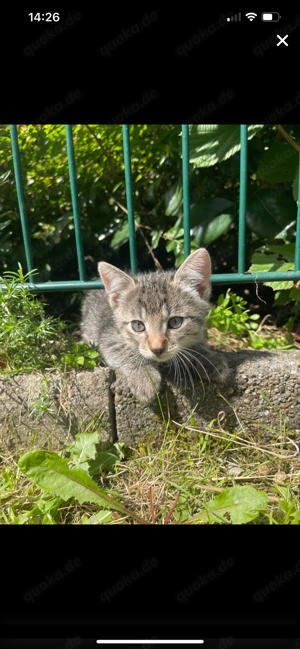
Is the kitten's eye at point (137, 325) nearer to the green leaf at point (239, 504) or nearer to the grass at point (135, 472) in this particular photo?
the grass at point (135, 472)

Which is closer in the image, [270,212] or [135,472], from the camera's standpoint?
[135,472]

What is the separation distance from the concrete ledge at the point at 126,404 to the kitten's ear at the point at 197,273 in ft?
1.57

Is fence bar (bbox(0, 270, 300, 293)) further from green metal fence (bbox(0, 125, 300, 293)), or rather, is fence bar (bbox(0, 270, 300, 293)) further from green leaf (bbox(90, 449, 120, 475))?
green leaf (bbox(90, 449, 120, 475))

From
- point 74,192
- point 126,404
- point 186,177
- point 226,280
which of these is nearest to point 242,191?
point 186,177

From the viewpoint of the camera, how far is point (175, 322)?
2.36 meters

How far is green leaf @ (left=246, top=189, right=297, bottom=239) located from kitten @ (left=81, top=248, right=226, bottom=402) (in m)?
0.87

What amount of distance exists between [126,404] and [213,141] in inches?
69.6

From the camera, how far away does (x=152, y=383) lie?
7.36 ft

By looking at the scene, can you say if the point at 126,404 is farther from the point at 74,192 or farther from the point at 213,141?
the point at 213,141

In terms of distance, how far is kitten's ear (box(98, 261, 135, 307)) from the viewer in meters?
2.39

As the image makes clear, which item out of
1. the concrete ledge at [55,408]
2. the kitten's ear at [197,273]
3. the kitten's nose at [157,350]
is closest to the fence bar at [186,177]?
the kitten's ear at [197,273]
